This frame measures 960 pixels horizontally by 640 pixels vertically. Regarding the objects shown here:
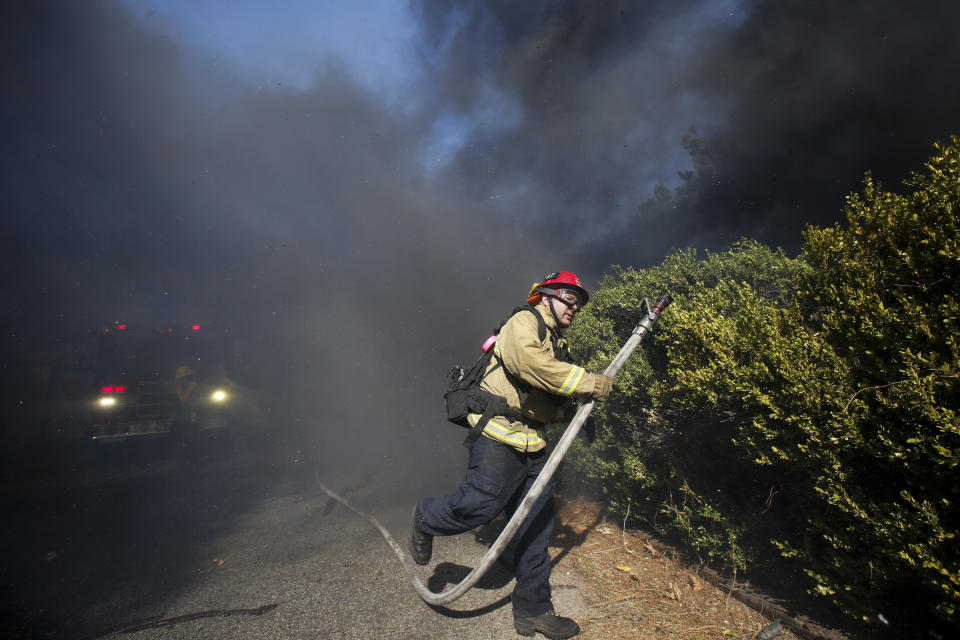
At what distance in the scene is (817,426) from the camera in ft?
7.28

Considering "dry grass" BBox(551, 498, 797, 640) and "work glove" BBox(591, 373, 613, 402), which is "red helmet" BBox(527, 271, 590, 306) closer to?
"work glove" BBox(591, 373, 613, 402)

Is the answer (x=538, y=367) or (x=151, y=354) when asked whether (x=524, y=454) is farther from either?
(x=151, y=354)

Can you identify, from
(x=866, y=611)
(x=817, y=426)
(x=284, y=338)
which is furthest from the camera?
(x=284, y=338)

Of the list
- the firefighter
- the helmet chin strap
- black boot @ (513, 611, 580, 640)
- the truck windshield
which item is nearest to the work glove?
the firefighter

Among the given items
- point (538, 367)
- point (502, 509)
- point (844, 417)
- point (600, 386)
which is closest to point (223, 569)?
point (502, 509)

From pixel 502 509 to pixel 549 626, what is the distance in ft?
2.56

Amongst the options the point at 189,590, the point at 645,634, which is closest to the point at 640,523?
the point at 645,634

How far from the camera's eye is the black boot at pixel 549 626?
2.64 m

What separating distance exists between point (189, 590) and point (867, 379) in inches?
202

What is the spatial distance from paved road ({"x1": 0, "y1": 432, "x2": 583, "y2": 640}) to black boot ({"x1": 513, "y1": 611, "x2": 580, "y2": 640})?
0.17m

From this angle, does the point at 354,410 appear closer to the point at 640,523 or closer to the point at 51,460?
the point at 51,460

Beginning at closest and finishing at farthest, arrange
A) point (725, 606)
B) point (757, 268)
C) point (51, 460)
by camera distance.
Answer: point (725, 606)
point (757, 268)
point (51, 460)

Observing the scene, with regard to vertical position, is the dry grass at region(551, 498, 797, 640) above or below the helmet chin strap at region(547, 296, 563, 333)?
below

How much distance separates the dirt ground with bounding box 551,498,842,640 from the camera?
2.59 m
